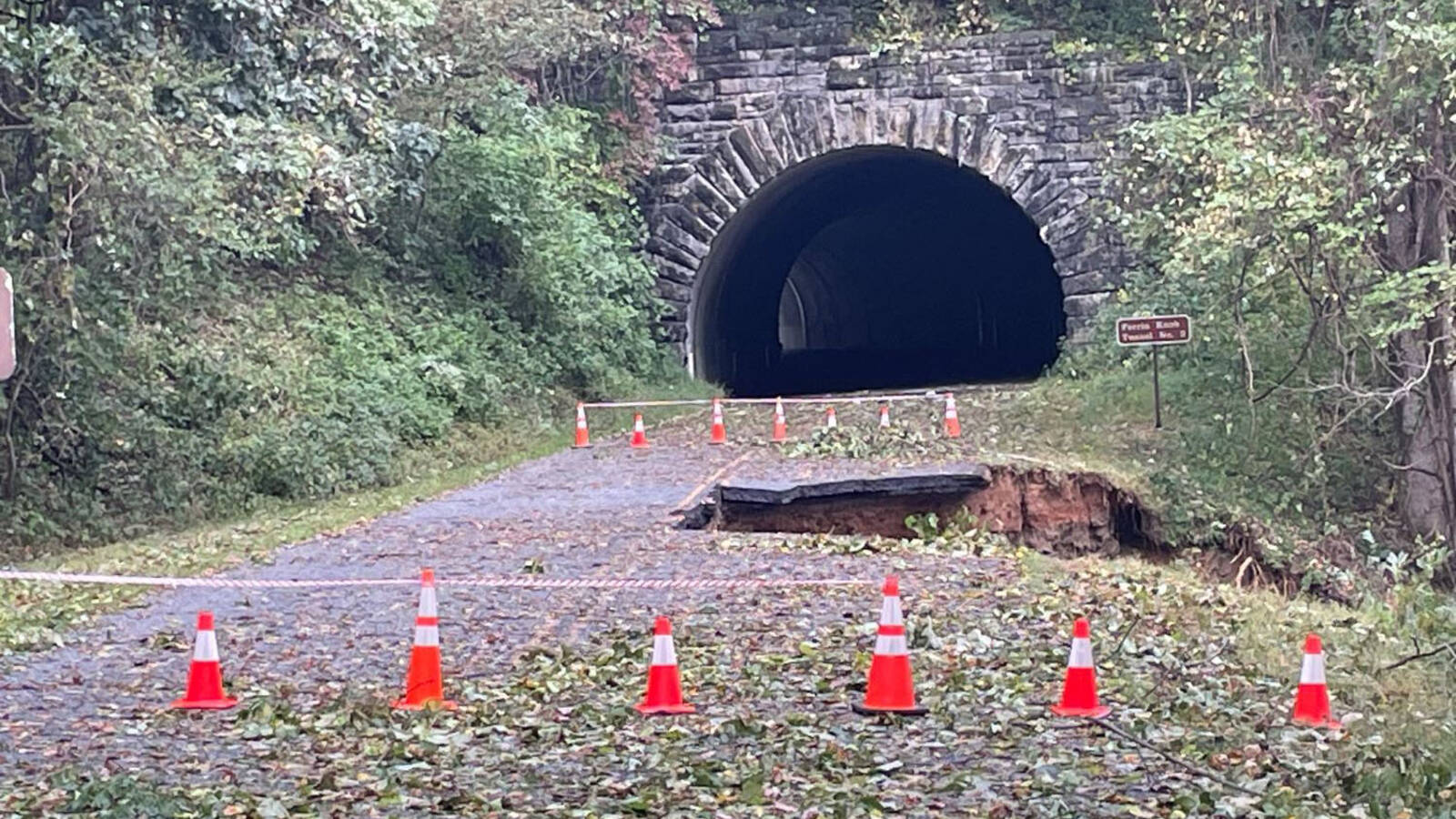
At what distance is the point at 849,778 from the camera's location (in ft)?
24.5

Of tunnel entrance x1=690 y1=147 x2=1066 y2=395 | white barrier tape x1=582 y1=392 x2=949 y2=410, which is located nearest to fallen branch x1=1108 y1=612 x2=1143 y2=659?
white barrier tape x1=582 y1=392 x2=949 y2=410

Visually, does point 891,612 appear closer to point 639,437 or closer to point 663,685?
point 663,685

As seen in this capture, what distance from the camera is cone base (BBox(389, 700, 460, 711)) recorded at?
8.73m

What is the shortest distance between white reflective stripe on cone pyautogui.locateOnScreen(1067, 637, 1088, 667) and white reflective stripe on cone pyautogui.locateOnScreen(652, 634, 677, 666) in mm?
1732

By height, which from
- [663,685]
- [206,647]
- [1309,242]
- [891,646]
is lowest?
[663,685]

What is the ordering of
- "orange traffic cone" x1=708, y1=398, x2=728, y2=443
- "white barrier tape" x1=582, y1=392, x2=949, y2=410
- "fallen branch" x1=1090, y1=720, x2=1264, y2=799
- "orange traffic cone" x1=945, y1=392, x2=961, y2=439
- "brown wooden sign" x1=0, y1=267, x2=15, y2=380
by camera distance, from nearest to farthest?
"brown wooden sign" x1=0, y1=267, x2=15, y2=380 < "fallen branch" x1=1090, y1=720, x2=1264, y2=799 < "orange traffic cone" x1=945, y1=392, x2=961, y2=439 < "orange traffic cone" x1=708, y1=398, x2=728, y2=443 < "white barrier tape" x1=582, y1=392, x2=949, y2=410

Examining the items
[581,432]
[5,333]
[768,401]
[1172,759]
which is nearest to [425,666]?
[5,333]

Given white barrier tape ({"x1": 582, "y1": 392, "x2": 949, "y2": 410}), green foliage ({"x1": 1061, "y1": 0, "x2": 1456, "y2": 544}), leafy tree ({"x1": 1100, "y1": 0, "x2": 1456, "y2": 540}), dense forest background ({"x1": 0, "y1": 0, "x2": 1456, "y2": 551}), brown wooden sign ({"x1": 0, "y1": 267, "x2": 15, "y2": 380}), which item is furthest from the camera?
white barrier tape ({"x1": 582, "y1": 392, "x2": 949, "y2": 410})

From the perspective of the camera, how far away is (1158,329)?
69.5 feet

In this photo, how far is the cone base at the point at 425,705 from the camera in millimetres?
8734

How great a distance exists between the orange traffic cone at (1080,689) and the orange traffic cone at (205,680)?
3730 mm

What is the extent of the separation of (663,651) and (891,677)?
3.26 feet

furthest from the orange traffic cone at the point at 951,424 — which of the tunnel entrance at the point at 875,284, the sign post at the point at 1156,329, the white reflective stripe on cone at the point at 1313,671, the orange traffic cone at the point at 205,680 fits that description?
→ the orange traffic cone at the point at 205,680

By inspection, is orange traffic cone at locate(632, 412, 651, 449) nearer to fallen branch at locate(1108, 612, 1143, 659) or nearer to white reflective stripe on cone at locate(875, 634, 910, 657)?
fallen branch at locate(1108, 612, 1143, 659)
